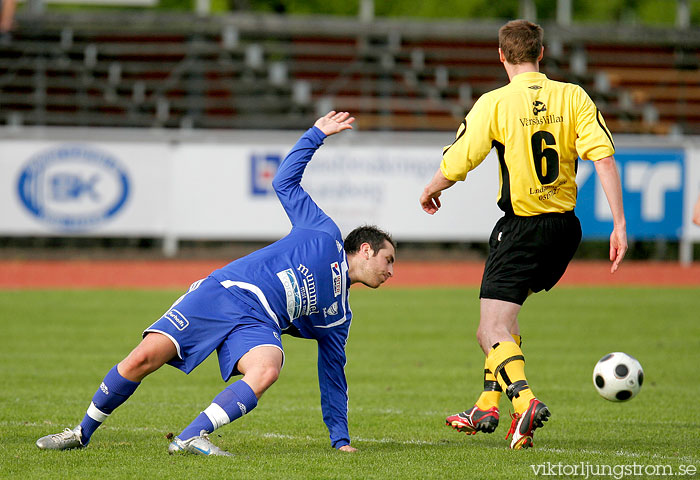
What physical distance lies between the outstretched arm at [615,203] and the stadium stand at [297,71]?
18108 millimetres

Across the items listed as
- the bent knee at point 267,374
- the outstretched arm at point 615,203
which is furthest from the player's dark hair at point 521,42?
the bent knee at point 267,374

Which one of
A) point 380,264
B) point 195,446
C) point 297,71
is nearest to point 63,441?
point 195,446

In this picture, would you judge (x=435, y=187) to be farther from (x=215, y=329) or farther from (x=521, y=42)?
(x=215, y=329)

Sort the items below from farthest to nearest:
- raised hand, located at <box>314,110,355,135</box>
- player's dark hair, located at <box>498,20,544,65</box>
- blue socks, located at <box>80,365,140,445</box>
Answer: raised hand, located at <box>314,110,355,135</box> → player's dark hair, located at <box>498,20,544,65</box> → blue socks, located at <box>80,365,140,445</box>

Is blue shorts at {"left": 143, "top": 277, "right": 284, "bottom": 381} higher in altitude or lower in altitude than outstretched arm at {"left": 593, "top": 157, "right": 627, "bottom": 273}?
lower

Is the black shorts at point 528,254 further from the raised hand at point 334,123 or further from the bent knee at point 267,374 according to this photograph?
the bent knee at point 267,374

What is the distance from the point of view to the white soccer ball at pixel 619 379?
5.79m

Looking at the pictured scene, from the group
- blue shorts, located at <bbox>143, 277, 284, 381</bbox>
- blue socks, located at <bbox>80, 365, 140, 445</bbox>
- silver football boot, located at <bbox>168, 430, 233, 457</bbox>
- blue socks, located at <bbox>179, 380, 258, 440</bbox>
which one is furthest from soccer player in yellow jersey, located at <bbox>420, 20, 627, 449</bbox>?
blue socks, located at <bbox>80, 365, 140, 445</bbox>

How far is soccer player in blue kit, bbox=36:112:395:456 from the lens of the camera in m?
5.29

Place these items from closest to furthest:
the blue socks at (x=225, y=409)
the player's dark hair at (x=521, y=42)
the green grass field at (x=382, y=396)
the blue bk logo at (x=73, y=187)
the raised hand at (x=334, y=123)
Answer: the blue socks at (x=225, y=409)
the green grass field at (x=382, y=396)
the player's dark hair at (x=521, y=42)
the raised hand at (x=334, y=123)
the blue bk logo at (x=73, y=187)

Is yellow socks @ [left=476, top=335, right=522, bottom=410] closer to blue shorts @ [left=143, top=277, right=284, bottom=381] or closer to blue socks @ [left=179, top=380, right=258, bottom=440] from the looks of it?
blue shorts @ [left=143, top=277, right=284, bottom=381]

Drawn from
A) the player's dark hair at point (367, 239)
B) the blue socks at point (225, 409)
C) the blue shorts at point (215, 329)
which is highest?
the player's dark hair at point (367, 239)

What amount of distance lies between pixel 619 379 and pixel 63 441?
3240 millimetres

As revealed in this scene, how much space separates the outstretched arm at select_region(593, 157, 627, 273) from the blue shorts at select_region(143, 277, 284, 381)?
1.96 m
